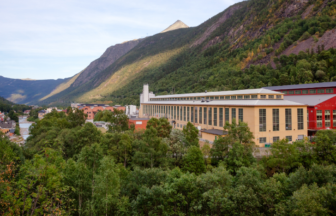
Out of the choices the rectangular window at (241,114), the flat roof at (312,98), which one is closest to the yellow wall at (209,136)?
the rectangular window at (241,114)

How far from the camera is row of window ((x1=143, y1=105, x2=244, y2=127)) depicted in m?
46.9

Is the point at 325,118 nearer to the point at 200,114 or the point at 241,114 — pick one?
the point at 241,114

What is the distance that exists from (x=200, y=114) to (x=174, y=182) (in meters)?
35.6

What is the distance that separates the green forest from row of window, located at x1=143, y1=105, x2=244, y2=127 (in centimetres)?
1197

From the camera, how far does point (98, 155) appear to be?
30.5 meters

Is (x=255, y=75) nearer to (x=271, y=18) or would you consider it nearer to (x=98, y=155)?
(x=271, y=18)

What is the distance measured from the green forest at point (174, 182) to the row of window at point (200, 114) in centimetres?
1197

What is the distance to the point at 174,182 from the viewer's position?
74.3ft

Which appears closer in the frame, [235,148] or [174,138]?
[235,148]

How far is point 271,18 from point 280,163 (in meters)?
147

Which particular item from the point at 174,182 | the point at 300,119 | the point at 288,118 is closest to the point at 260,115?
the point at 288,118

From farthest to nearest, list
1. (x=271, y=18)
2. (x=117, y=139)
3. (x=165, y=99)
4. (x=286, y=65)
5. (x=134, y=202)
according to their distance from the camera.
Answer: (x=271, y=18)
(x=286, y=65)
(x=165, y=99)
(x=117, y=139)
(x=134, y=202)

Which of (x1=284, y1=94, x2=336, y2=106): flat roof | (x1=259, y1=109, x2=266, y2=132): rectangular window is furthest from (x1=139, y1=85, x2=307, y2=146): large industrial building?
(x1=284, y1=94, x2=336, y2=106): flat roof

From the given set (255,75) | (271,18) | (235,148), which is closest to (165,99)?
(255,75)
